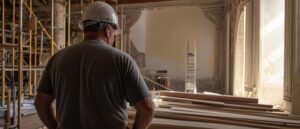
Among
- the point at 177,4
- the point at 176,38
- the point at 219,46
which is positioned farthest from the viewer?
the point at 176,38

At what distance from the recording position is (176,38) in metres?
14.7

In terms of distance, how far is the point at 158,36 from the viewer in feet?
49.6

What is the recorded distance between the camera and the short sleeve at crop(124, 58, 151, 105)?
6.19 ft

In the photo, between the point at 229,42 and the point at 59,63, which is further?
the point at 229,42

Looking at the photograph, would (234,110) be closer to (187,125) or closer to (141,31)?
(187,125)

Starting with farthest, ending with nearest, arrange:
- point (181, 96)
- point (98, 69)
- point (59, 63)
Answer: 1. point (181, 96)
2. point (59, 63)
3. point (98, 69)

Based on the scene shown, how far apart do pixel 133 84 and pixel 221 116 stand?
312 centimetres

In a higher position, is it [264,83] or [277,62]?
[277,62]

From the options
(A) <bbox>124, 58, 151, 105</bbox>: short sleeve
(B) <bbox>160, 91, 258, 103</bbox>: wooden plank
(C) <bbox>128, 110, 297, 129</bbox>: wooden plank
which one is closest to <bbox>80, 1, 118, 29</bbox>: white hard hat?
(A) <bbox>124, 58, 151, 105</bbox>: short sleeve

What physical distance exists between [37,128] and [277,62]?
6.27m

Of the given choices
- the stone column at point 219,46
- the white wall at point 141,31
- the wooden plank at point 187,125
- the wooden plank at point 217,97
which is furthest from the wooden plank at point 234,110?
the white wall at point 141,31

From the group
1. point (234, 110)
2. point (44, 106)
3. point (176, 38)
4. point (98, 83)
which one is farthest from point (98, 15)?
point (176, 38)

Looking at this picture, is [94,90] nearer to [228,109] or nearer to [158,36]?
[228,109]

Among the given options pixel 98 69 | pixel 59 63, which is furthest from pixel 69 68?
pixel 98 69
